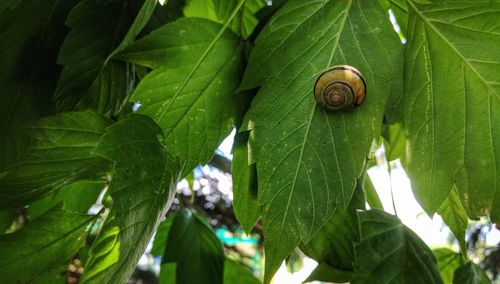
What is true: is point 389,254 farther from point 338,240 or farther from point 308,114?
point 308,114

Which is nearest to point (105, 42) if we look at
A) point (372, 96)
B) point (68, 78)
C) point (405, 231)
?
point (68, 78)

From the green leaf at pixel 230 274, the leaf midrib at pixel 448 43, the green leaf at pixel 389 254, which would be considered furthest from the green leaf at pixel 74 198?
the leaf midrib at pixel 448 43

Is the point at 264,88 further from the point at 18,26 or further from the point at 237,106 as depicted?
the point at 18,26

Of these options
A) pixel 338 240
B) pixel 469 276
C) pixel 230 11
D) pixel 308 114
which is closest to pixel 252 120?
pixel 308 114

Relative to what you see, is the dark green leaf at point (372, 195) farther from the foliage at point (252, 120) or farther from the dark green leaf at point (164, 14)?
the dark green leaf at point (164, 14)

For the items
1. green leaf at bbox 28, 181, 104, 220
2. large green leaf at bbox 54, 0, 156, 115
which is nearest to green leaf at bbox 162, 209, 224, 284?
green leaf at bbox 28, 181, 104, 220
